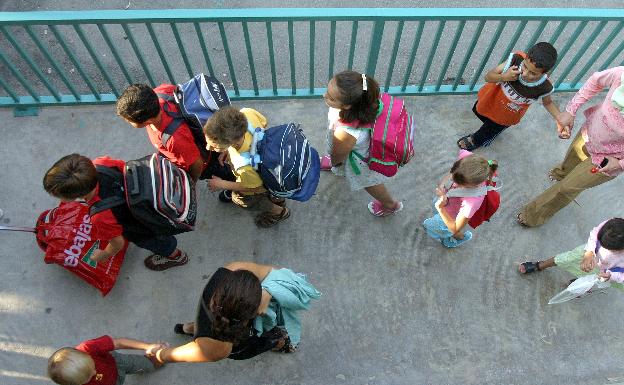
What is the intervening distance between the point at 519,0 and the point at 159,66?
4.33m

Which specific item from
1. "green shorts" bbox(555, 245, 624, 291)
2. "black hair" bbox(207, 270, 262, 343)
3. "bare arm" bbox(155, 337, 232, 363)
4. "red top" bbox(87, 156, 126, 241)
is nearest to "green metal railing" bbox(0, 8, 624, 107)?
"red top" bbox(87, 156, 126, 241)

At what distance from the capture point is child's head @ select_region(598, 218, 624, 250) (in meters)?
2.84

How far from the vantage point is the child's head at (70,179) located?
2.62m

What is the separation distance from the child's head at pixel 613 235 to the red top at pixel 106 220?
114 inches

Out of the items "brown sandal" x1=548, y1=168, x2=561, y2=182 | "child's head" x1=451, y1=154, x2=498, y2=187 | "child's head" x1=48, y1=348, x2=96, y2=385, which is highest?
"child's head" x1=451, y1=154, x2=498, y2=187

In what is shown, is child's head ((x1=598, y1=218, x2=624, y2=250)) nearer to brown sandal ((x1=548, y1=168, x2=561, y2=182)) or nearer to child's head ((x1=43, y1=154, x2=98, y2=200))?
brown sandal ((x1=548, y1=168, x2=561, y2=182))

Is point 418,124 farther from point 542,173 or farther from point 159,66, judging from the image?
point 159,66

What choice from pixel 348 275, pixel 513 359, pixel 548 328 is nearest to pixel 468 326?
pixel 513 359

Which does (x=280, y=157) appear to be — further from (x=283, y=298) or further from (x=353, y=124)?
(x=283, y=298)

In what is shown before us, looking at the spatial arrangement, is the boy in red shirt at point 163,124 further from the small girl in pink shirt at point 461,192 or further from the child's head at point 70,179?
the small girl in pink shirt at point 461,192

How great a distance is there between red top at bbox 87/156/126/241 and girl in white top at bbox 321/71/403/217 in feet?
4.35

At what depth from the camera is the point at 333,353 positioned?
11.5ft

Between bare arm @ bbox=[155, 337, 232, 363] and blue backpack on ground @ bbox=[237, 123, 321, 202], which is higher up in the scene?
blue backpack on ground @ bbox=[237, 123, 321, 202]

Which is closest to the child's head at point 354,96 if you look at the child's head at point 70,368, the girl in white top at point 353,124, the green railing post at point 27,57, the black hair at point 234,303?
the girl in white top at point 353,124
